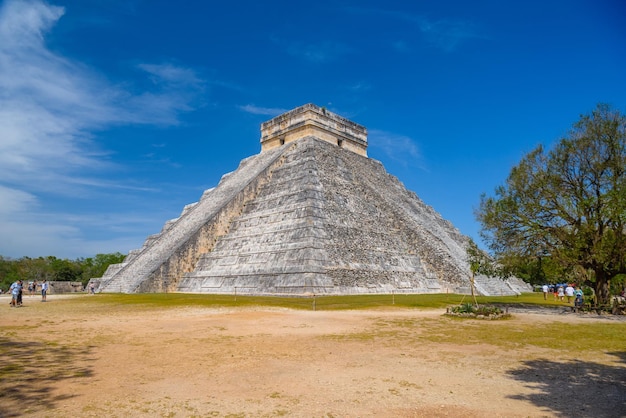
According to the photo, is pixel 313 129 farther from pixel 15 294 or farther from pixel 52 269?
pixel 52 269

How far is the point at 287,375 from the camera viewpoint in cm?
647

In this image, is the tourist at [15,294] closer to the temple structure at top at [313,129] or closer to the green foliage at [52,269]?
the temple structure at top at [313,129]

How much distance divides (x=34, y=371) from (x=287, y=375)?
3.68 metres

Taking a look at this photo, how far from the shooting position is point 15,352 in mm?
7805

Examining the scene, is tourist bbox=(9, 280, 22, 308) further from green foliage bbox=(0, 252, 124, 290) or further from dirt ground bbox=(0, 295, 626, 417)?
green foliage bbox=(0, 252, 124, 290)

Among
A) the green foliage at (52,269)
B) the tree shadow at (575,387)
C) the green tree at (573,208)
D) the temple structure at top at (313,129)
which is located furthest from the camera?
the green foliage at (52,269)

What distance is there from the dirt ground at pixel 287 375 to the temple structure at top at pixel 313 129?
883 inches

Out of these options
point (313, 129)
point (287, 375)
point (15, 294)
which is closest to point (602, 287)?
point (287, 375)

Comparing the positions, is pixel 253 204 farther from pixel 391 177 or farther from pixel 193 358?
pixel 193 358

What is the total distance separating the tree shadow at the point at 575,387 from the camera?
4.96 metres

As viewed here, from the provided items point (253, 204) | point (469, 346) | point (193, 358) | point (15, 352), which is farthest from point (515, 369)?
point (253, 204)

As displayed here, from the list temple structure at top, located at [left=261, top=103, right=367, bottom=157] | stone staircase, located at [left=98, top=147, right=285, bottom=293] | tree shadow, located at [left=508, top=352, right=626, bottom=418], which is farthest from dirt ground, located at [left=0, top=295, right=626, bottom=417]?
temple structure at top, located at [left=261, top=103, right=367, bottom=157]

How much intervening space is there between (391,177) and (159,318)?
85.6ft

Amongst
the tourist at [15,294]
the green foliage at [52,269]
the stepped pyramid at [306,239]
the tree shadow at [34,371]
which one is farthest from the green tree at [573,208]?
the green foliage at [52,269]
